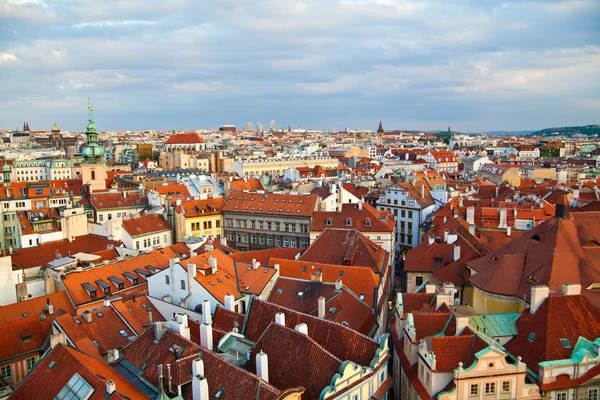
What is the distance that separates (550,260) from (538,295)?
26.1ft

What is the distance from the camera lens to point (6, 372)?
3725 cm

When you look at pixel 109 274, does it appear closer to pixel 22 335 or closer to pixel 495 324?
pixel 22 335

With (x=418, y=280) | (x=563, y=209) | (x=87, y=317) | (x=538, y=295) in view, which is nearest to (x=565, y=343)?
(x=538, y=295)

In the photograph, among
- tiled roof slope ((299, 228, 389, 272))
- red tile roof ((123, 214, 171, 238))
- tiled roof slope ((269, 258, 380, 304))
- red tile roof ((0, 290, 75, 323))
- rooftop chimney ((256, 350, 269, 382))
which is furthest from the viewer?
red tile roof ((123, 214, 171, 238))

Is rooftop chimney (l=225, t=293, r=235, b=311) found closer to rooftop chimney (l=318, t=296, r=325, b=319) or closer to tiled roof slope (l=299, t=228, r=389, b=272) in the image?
rooftop chimney (l=318, t=296, r=325, b=319)

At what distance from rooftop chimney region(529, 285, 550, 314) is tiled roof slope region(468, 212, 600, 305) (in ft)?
16.4

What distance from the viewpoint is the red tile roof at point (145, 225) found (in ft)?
239

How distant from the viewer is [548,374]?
3009 cm

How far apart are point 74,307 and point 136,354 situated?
639 inches

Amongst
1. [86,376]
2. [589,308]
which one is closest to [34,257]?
[86,376]

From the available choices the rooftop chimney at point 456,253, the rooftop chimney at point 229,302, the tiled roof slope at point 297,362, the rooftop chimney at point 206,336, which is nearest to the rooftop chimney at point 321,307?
the rooftop chimney at point 229,302

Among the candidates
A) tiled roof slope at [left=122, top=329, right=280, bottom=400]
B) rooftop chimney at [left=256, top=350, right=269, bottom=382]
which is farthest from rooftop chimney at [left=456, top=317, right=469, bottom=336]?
tiled roof slope at [left=122, top=329, right=280, bottom=400]

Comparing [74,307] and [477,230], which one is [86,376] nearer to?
[74,307]

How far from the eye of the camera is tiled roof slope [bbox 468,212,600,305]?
3975 cm
